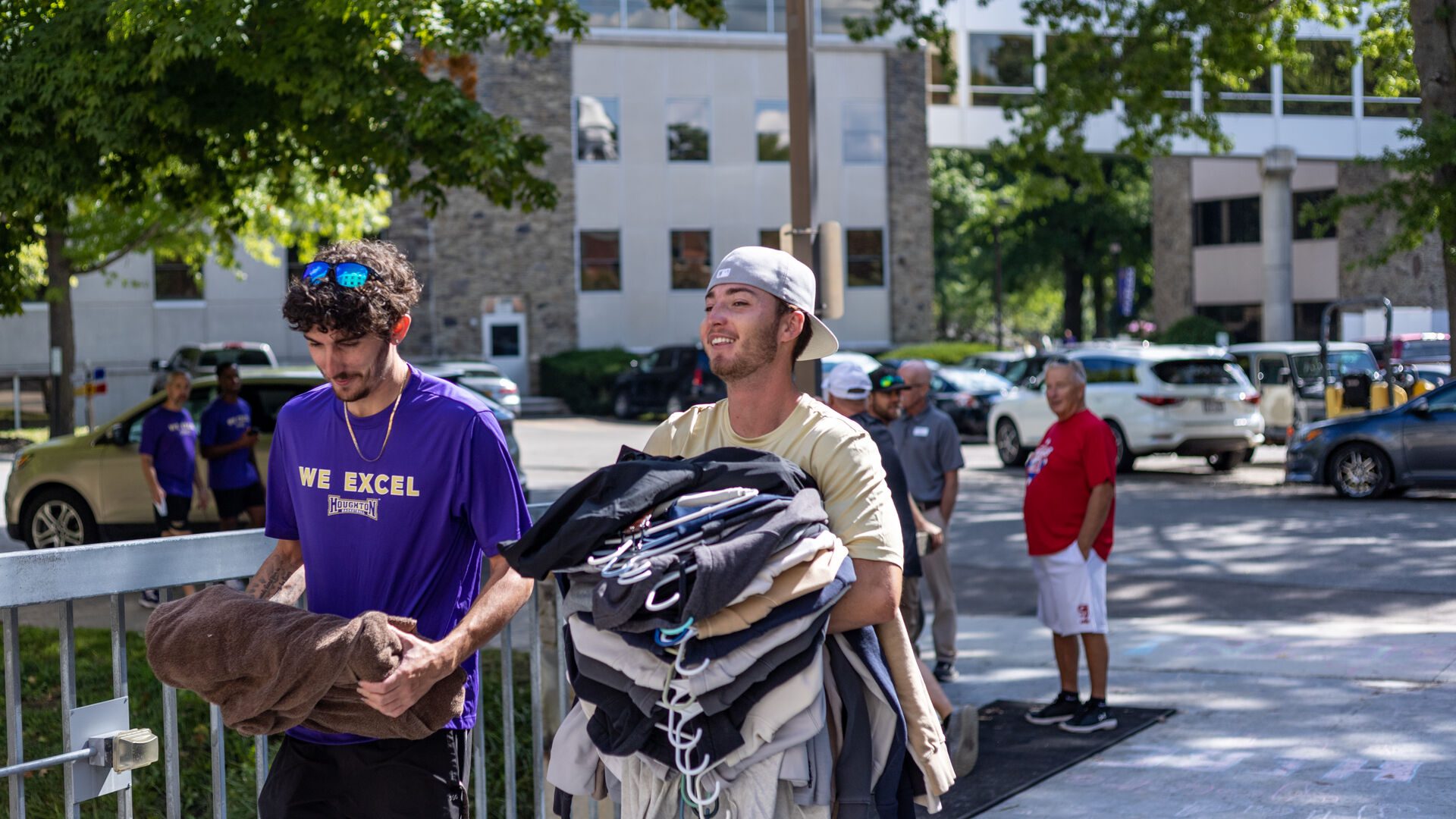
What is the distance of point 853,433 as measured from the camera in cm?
297

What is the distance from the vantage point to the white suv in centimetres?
2009

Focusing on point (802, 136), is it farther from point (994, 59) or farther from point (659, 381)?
point (994, 59)

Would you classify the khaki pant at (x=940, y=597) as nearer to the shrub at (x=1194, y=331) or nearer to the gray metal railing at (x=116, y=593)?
the gray metal railing at (x=116, y=593)

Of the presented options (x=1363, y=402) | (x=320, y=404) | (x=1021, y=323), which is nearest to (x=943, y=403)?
(x=1363, y=402)

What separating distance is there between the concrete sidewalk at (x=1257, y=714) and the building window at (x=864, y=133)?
31925mm

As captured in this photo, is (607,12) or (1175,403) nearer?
(1175,403)

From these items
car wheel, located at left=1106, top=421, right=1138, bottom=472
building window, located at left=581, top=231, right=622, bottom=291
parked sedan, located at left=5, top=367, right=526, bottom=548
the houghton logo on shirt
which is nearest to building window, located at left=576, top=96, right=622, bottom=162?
building window, located at left=581, top=231, right=622, bottom=291

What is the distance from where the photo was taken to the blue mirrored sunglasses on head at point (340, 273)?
318 centimetres

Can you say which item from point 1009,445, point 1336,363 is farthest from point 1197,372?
point 1336,363

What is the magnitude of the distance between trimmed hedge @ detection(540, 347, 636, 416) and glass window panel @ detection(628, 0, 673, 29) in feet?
29.2

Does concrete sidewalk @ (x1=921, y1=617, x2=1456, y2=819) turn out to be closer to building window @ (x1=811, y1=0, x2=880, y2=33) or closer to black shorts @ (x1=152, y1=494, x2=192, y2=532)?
black shorts @ (x1=152, y1=494, x2=192, y2=532)

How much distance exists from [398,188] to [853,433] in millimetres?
7859

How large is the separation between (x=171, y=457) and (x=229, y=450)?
0.45 meters

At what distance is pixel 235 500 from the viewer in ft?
38.8
